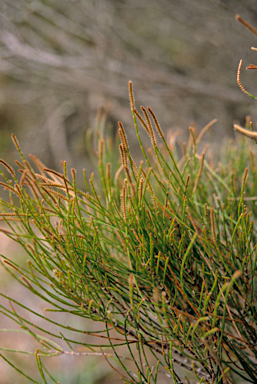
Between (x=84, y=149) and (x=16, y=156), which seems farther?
(x=84, y=149)

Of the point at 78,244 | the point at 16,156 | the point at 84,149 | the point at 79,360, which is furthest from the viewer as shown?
the point at 84,149

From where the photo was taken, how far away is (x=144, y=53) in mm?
1618

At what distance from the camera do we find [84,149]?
2.27 m

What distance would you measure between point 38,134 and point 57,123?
0.60ft

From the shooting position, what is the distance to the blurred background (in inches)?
51.2

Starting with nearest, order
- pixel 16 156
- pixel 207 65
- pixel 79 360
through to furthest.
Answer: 1. pixel 79 360
2. pixel 207 65
3. pixel 16 156

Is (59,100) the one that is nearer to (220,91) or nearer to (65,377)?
(220,91)

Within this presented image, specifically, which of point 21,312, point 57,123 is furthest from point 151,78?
point 21,312

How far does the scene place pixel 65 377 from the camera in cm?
111

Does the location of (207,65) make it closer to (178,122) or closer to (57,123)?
(178,122)

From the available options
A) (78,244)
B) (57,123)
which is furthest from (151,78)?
(78,244)

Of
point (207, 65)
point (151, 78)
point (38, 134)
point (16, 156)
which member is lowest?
point (16, 156)

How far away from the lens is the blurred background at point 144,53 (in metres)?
1.30

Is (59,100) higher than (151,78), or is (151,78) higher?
(151,78)
